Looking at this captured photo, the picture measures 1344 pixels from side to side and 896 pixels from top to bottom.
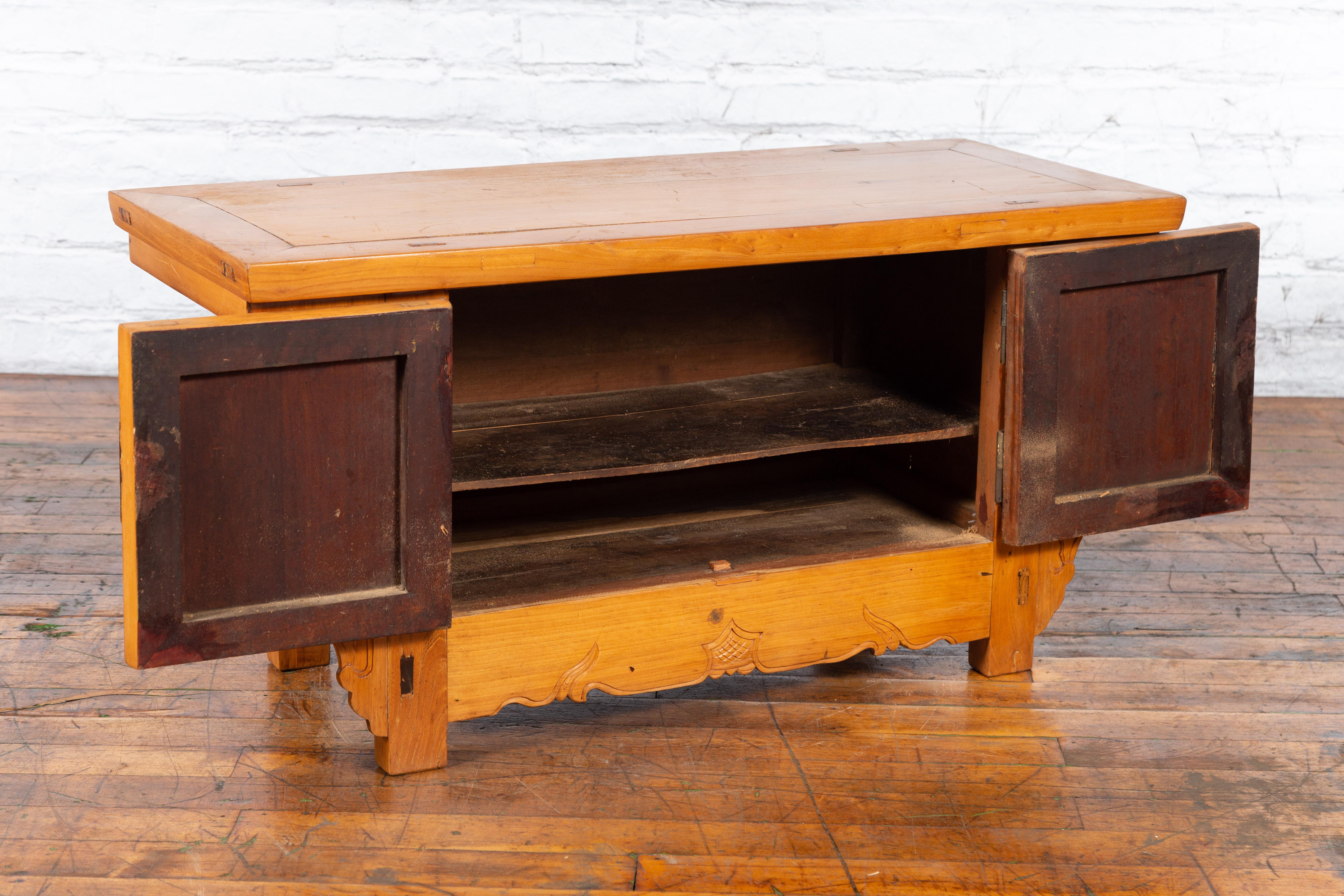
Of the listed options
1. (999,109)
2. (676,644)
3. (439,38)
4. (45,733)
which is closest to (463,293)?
(676,644)

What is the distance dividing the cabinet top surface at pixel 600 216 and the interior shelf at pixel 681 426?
266 mm

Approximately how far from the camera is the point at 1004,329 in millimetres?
1948

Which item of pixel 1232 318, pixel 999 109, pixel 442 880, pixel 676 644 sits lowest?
pixel 442 880

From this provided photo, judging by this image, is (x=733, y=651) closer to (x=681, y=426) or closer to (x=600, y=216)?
(x=681, y=426)

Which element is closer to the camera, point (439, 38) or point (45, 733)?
point (45, 733)

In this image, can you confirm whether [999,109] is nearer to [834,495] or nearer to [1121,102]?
[1121,102]

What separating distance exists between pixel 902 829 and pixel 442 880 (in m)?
0.50

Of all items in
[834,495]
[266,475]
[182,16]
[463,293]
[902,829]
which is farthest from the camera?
[182,16]

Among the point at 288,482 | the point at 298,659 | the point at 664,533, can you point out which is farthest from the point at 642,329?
the point at 288,482

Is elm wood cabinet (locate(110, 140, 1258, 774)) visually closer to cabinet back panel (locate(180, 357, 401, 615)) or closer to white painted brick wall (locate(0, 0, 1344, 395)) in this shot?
cabinet back panel (locate(180, 357, 401, 615))

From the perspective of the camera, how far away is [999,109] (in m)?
3.48

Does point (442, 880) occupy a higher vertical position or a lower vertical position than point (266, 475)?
lower

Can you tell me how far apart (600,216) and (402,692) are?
58 cm

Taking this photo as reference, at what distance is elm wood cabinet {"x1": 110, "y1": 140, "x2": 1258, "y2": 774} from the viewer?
1607 mm
